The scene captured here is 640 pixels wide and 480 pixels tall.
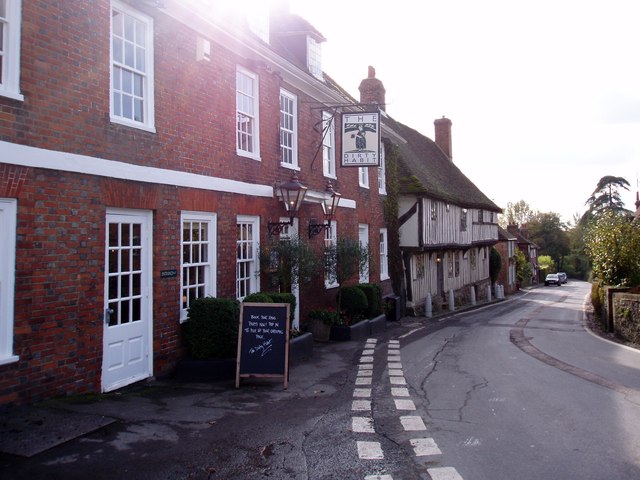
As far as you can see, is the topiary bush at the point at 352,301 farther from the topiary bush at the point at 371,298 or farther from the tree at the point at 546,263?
the tree at the point at 546,263

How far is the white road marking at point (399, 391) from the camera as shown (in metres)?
7.88

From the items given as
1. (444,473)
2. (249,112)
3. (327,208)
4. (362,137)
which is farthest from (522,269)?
(444,473)

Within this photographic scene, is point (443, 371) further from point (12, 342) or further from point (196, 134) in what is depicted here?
point (12, 342)

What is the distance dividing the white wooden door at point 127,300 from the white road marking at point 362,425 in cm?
354

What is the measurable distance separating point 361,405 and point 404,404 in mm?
595

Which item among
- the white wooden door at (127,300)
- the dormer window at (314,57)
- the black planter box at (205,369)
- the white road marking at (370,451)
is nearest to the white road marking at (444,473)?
the white road marking at (370,451)

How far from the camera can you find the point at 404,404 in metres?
7.34

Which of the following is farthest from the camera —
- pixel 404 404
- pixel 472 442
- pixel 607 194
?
pixel 607 194

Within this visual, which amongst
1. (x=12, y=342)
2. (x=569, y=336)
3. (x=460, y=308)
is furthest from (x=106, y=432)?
(x=460, y=308)

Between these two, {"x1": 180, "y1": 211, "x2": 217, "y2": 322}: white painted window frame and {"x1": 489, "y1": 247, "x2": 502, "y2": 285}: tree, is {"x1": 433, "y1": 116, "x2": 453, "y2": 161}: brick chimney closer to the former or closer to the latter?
{"x1": 489, "y1": 247, "x2": 502, "y2": 285}: tree

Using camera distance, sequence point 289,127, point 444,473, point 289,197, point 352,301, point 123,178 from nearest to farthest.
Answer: point 444,473 < point 123,178 < point 289,197 < point 289,127 < point 352,301

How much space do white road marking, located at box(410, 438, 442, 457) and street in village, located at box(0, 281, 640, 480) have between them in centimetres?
3

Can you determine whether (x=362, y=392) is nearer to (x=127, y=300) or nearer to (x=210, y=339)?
(x=210, y=339)

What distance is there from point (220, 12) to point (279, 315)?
20.0 feet
